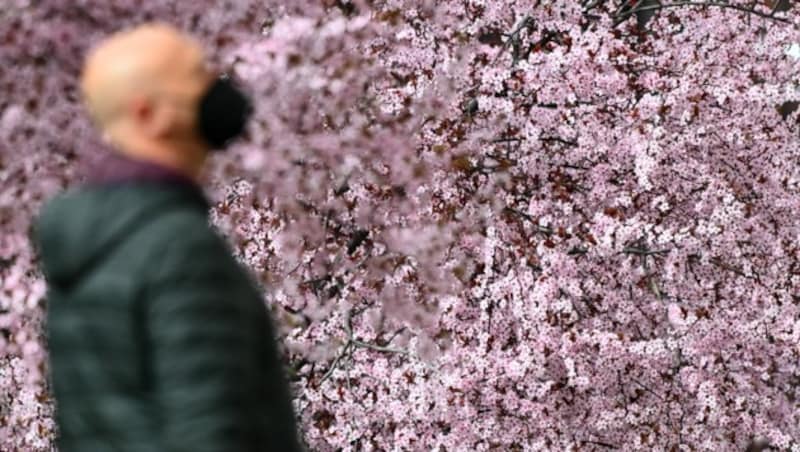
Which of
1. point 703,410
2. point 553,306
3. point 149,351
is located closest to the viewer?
point 149,351

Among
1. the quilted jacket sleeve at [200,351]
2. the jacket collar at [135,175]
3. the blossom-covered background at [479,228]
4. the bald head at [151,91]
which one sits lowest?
the quilted jacket sleeve at [200,351]

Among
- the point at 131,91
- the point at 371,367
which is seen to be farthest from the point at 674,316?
the point at 131,91

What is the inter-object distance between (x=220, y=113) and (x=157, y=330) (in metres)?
0.39

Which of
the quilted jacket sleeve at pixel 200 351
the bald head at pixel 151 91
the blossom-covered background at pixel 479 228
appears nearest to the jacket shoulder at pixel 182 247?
the quilted jacket sleeve at pixel 200 351

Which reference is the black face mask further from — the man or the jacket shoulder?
the jacket shoulder

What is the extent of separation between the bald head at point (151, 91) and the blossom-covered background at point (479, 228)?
14.8 feet

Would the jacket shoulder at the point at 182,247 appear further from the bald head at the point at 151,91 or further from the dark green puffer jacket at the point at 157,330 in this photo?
the bald head at the point at 151,91

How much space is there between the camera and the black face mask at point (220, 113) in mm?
2016

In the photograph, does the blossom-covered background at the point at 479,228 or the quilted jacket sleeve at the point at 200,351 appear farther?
the blossom-covered background at the point at 479,228

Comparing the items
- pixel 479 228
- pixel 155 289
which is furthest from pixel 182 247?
pixel 479 228

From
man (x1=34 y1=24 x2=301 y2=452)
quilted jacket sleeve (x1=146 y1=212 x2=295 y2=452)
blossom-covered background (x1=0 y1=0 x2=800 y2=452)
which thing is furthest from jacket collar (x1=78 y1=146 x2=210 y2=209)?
blossom-covered background (x1=0 y1=0 x2=800 y2=452)

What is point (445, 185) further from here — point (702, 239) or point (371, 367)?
point (702, 239)

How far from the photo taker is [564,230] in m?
7.77

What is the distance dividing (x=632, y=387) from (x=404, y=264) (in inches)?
66.4
